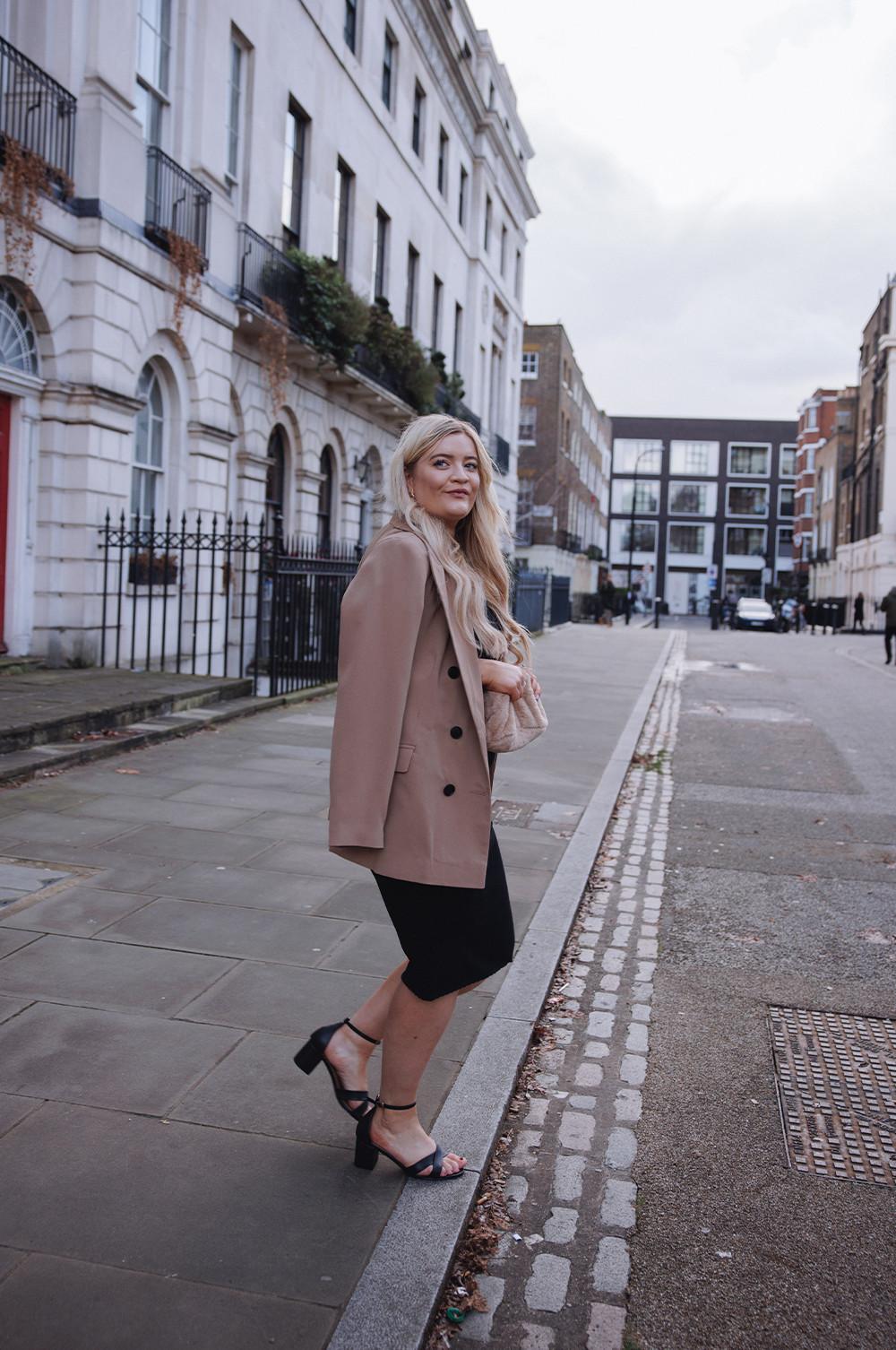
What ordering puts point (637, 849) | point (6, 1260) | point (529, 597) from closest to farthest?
point (6, 1260), point (637, 849), point (529, 597)

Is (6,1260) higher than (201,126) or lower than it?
lower

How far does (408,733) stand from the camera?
2.54m

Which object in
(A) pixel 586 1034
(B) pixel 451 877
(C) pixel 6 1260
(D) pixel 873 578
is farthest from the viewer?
(D) pixel 873 578

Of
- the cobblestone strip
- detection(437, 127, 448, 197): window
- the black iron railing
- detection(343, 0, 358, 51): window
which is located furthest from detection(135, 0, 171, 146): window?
detection(437, 127, 448, 197): window

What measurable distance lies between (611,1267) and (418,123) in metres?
26.6

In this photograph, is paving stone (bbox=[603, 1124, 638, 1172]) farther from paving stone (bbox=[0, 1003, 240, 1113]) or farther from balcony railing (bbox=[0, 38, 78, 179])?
balcony railing (bbox=[0, 38, 78, 179])

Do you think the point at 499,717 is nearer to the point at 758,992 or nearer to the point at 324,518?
the point at 758,992

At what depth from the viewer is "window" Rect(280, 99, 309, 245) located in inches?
710

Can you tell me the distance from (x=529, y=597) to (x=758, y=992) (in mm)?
24020

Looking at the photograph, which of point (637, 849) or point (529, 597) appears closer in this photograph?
point (637, 849)

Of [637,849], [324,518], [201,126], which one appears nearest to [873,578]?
[324,518]

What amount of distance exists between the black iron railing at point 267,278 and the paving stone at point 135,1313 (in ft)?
47.5

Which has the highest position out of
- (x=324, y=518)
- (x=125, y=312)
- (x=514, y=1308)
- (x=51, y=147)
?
(x=51, y=147)

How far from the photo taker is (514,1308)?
241 centimetres
